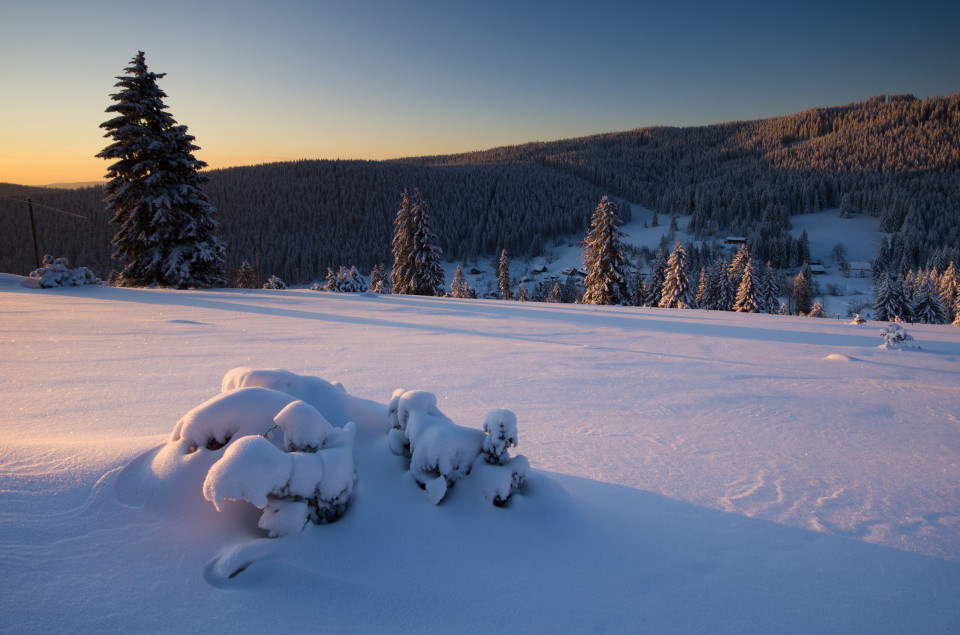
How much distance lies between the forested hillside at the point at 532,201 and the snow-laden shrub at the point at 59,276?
294ft

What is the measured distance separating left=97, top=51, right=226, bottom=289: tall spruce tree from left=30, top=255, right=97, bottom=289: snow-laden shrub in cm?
473

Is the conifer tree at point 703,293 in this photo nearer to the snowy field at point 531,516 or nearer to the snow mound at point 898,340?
the snow mound at point 898,340

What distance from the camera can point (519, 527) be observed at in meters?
1.95

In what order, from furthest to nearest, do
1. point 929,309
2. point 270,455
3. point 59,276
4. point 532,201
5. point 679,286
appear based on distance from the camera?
point 532,201
point 929,309
point 679,286
point 59,276
point 270,455

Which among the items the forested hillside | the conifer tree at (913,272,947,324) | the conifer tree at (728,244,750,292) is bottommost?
the conifer tree at (913,272,947,324)

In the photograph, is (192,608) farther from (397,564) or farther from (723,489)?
(723,489)

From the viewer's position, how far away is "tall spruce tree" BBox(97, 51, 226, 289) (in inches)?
603

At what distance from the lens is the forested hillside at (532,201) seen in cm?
9931

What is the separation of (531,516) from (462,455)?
46 centimetres

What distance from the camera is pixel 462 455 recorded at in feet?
6.57

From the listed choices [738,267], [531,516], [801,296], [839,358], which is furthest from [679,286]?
[801,296]

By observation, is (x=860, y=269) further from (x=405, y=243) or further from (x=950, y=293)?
(x=405, y=243)

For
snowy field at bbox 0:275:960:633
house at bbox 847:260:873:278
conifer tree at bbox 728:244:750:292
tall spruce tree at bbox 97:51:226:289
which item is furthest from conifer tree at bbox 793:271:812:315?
tall spruce tree at bbox 97:51:226:289

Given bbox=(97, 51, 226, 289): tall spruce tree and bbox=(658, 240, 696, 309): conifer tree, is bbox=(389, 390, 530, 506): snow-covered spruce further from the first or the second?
bbox=(658, 240, 696, 309): conifer tree
